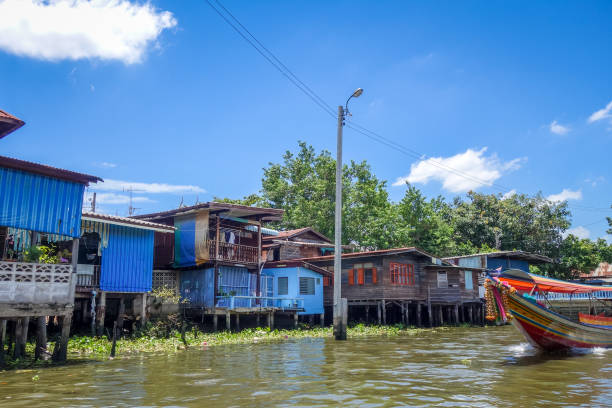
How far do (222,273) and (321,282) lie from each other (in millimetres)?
6637

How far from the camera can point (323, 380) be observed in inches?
403

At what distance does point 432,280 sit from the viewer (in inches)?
1246

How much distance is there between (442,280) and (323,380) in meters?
23.7

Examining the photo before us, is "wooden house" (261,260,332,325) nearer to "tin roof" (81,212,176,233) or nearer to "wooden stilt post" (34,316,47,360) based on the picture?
"tin roof" (81,212,176,233)

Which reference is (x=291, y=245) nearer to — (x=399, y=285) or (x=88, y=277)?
(x=399, y=285)

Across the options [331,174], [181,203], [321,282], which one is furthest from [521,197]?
[181,203]

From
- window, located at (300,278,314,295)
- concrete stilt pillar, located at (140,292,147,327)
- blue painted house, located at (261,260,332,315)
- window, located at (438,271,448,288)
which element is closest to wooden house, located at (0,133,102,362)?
concrete stilt pillar, located at (140,292,147,327)

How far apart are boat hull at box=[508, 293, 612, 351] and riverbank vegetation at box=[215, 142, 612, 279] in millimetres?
24170

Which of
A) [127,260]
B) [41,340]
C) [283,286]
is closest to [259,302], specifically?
[283,286]

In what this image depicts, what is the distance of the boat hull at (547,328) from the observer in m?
14.2

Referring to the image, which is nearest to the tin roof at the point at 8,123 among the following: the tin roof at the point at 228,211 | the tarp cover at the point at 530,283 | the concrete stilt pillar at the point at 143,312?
the concrete stilt pillar at the point at 143,312

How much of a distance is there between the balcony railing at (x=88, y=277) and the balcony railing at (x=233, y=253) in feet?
18.1

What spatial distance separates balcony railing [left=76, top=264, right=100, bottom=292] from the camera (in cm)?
1836

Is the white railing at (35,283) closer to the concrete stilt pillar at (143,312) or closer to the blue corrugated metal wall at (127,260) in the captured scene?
the blue corrugated metal wall at (127,260)
